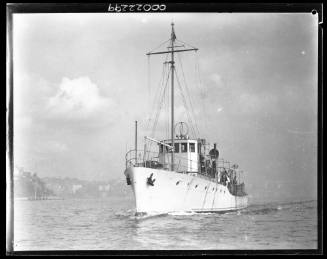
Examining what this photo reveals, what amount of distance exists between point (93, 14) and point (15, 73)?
3.15m

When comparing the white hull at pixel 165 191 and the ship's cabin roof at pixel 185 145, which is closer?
the white hull at pixel 165 191

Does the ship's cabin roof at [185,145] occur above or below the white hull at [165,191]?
above

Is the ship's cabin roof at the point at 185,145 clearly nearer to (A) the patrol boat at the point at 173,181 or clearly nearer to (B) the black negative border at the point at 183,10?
(A) the patrol boat at the point at 173,181

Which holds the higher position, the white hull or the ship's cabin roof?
the ship's cabin roof

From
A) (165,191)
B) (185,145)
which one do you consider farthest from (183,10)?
(185,145)

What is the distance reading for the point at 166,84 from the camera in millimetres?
19047

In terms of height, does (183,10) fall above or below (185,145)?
above

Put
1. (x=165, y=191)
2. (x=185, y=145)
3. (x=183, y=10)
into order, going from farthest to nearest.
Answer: (x=185, y=145), (x=165, y=191), (x=183, y=10)

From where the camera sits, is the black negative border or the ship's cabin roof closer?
the black negative border

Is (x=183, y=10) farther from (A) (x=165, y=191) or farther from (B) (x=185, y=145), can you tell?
(B) (x=185, y=145)

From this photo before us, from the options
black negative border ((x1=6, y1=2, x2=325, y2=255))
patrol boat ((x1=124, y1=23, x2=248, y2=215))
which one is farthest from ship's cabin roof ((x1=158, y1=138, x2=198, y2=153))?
black negative border ((x1=6, y1=2, x2=325, y2=255))

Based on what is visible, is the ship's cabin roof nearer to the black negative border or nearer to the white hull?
the white hull

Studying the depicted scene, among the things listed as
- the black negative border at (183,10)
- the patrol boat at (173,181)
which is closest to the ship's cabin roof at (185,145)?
the patrol boat at (173,181)

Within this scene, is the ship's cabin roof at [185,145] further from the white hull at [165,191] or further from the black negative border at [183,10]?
the black negative border at [183,10]
